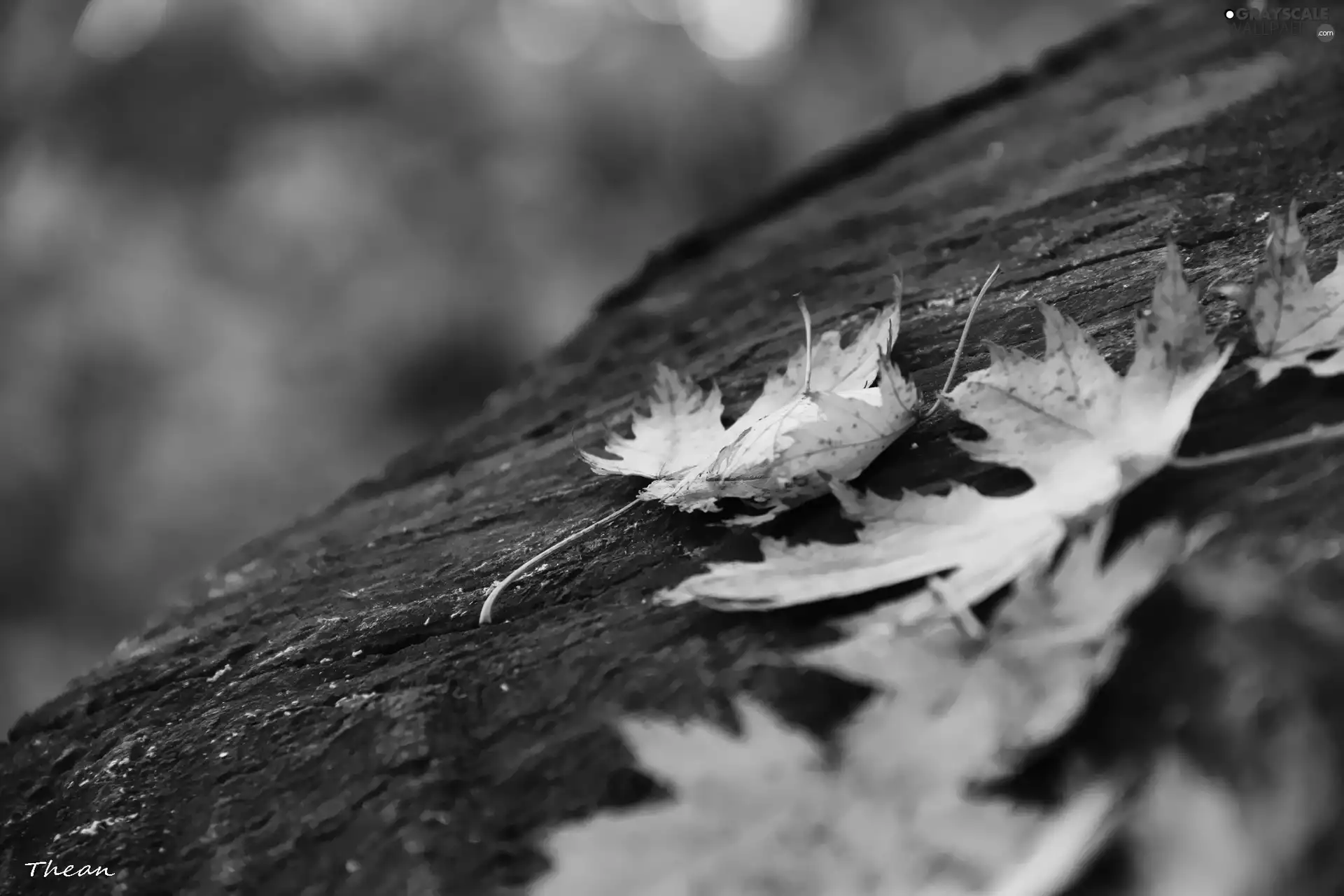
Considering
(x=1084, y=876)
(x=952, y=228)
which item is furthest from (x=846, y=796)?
(x=952, y=228)

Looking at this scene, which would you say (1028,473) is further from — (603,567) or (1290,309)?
(603,567)

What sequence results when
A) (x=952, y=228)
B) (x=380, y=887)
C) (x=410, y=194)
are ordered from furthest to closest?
(x=410, y=194) → (x=952, y=228) → (x=380, y=887)

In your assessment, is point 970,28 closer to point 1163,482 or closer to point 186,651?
point 1163,482

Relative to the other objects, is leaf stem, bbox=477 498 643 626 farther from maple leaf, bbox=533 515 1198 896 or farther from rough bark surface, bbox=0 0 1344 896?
maple leaf, bbox=533 515 1198 896

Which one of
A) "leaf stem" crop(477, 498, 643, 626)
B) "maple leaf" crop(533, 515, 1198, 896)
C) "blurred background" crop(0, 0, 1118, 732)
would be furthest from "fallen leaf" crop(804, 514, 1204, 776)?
"blurred background" crop(0, 0, 1118, 732)

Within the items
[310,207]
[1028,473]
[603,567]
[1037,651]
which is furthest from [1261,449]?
[310,207]

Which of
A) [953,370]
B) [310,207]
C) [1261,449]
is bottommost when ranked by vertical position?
[1261,449]
